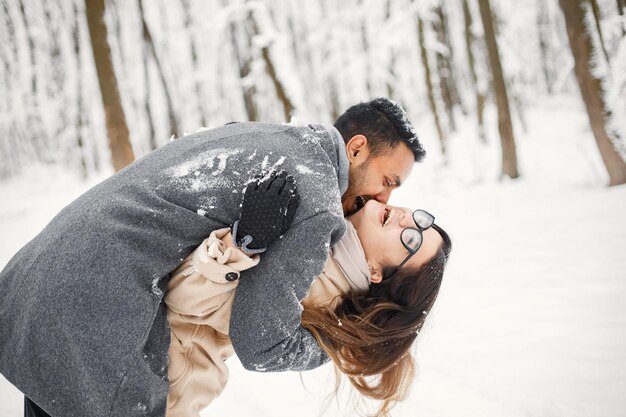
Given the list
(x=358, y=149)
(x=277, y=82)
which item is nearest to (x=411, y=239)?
(x=358, y=149)

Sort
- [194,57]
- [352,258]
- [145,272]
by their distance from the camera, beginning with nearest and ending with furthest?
[145,272]
[352,258]
[194,57]

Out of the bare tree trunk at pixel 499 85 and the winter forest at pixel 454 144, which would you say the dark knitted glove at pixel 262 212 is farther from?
the bare tree trunk at pixel 499 85

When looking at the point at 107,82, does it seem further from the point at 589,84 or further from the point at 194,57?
the point at 194,57

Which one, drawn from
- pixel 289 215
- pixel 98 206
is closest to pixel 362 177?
pixel 289 215

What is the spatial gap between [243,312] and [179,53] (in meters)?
22.0

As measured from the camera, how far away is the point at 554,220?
17.8 feet

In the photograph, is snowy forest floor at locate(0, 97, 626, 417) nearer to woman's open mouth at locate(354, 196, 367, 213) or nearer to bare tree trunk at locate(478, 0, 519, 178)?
woman's open mouth at locate(354, 196, 367, 213)

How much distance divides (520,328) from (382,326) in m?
1.67

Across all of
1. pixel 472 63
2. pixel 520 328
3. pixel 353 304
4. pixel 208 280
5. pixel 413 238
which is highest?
pixel 208 280

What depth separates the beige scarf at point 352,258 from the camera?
1.87 metres

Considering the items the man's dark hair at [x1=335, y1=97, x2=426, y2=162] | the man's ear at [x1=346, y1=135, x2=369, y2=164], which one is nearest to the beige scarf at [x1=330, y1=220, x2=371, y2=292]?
the man's ear at [x1=346, y1=135, x2=369, y2=164]

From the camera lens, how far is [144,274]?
1404 millimetres

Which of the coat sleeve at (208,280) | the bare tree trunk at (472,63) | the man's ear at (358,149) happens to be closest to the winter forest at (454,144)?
the bare tree trunk at (472,63)

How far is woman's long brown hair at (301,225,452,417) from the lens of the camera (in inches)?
73.4
